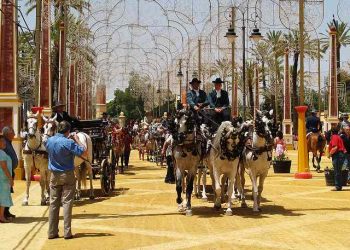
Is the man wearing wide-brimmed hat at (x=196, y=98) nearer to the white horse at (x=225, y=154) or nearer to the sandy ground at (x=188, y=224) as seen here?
the white horse at (x=225, y=154)

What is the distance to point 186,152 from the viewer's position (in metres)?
13.8

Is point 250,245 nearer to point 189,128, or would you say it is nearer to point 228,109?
point 189,128

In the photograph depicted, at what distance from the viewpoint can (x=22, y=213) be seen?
571 inches

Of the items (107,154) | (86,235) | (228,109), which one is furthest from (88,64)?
(86,235)

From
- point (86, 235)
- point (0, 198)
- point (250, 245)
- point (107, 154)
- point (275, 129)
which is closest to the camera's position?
point (250, 245)

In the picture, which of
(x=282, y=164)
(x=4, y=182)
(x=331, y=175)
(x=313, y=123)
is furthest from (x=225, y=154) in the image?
(x=313, y=123)

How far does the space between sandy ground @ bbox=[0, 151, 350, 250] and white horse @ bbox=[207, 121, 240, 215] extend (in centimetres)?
68

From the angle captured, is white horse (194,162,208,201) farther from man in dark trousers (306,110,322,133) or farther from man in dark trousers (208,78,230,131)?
man in dark trousers (306,110,322,133)

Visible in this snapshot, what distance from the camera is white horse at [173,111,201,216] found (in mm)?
13570

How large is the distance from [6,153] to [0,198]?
1333mm

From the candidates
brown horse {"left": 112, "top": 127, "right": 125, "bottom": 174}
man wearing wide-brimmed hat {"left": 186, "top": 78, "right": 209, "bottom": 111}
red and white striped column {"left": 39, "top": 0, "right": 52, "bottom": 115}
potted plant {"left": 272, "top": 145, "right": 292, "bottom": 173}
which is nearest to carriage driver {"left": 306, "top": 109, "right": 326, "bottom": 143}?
potted plant {"left": 272, "top": 145, "right": 292, "bottom": 173}

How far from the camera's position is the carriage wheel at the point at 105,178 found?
17.8 m

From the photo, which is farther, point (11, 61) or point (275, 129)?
point (11, 61)

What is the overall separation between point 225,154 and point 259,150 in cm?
75
